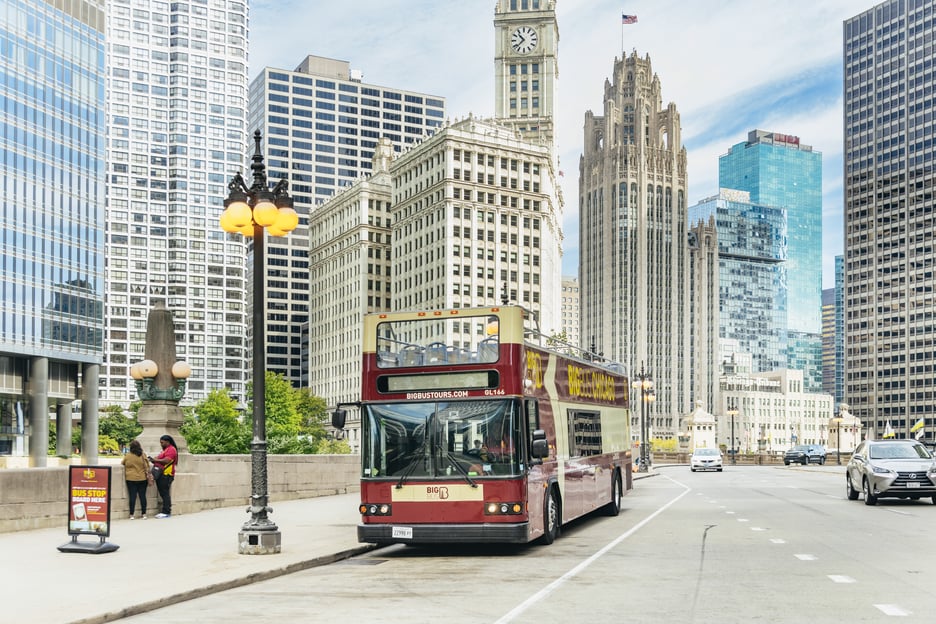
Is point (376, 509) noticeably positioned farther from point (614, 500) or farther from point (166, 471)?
point (614, 500)

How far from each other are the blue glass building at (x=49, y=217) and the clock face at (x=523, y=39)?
3153 inches

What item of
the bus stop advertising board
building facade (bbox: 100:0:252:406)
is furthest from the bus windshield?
building facade (bbox: 100:0:252:406)

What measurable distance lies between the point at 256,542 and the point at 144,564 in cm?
187

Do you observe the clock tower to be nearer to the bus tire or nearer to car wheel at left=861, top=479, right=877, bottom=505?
car wheel at left=861, top=479, right=877, bottom=505

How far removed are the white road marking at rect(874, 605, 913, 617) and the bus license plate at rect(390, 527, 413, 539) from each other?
736cm

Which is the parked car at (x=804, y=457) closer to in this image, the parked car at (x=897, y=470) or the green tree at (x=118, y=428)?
the parked car at (x=897, y=470)

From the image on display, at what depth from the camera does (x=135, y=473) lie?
2217 centimetres

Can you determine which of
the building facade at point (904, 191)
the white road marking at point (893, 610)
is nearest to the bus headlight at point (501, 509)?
the white road marking at point (893, 610)

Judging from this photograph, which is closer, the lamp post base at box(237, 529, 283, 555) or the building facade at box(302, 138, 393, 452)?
the lamp post base at box(237, 529, 283, 555)

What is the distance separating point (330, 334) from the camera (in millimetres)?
168125

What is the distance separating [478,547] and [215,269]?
172m

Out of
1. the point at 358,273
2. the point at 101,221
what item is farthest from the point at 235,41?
the point at 101,221

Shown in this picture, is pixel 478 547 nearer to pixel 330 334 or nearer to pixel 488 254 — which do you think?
pixel 488 254

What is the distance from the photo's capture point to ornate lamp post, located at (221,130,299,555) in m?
16.2
